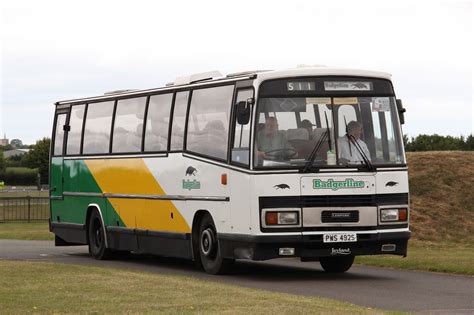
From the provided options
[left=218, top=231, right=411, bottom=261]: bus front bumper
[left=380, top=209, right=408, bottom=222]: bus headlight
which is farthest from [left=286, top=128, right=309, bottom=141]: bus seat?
[left=380, top=209, right=408, bottom=222]: bus headlight

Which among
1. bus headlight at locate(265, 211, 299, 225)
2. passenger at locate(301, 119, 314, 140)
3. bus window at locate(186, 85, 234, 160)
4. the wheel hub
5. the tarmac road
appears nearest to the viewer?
the tarmac road

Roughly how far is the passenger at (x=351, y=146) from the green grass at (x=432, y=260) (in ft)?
10.0

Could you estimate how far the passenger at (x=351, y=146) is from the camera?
20125mm

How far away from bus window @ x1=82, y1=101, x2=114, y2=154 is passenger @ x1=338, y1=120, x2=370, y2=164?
24.5 feet

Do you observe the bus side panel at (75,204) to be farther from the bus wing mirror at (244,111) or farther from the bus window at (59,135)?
the bus wing mirror at (244,111)

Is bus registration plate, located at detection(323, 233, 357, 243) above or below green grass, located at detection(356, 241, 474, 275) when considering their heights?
above

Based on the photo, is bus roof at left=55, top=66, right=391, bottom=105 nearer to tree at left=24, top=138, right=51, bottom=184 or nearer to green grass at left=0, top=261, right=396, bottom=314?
green grass at left=0, top=261, right=396, bottom=314

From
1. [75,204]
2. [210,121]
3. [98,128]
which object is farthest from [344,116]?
[75,204]

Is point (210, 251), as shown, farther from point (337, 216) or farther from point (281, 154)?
point (337, 216)

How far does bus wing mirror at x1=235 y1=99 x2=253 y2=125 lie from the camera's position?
65.8 feet

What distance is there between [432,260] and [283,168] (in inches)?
220

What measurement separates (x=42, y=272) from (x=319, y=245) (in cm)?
448

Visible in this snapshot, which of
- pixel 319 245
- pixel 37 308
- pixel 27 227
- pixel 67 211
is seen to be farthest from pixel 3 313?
pixel 27 227

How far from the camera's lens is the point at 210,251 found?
2145 centimetres
